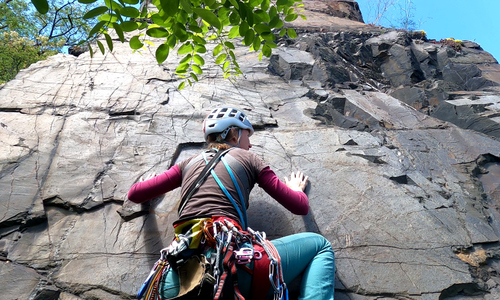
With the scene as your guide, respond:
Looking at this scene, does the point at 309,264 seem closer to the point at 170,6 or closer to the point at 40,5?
the point at 170,6

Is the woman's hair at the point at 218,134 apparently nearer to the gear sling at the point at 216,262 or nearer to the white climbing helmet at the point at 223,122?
the white climbing helmet at the point at 223,122

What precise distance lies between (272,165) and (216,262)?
76.2 inches

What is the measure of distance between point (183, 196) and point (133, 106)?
8.59ft

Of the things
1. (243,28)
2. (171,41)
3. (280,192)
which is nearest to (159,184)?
(280,192)

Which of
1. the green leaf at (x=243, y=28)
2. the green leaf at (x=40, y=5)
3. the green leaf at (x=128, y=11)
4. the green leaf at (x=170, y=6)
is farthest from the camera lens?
the green leaf at (x=243, y=28)

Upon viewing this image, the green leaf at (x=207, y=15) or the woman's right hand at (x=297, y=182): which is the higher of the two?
the green leaf at (x=207, y=15)

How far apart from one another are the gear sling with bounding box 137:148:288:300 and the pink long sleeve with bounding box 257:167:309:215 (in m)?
0.49

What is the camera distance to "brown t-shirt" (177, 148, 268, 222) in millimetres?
→ 2291

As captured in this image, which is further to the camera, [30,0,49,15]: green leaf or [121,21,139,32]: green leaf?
[121,21,139,32]: green leaf

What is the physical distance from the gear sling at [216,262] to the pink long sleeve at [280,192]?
486 mm

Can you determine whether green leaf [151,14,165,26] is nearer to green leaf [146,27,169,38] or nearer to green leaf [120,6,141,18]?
green leaf [146,27,169,38]

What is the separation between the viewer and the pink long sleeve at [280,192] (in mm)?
2598

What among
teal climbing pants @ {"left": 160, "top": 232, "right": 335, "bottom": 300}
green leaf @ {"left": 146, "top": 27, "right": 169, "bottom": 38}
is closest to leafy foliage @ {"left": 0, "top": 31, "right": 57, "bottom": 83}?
green leaf @ {"left": 146, "top": 27, "right": 169, "bottom": 38}

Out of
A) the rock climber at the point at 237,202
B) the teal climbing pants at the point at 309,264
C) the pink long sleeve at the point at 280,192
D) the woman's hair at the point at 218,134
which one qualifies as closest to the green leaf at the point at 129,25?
the rock climber at the point at 237,202
